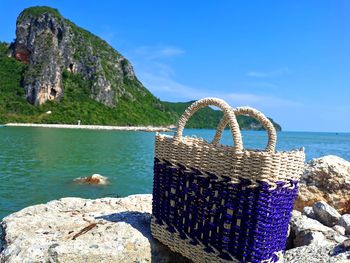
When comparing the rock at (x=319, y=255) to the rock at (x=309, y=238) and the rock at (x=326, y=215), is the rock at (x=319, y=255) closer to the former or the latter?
the rock at (x=309, y=238)

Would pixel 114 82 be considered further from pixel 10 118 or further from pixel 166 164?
pixel 166 164

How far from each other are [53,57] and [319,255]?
165008mm

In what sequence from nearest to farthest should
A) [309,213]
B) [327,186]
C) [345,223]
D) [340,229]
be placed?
[340,229] → [345,223] → [309,213] → [327,186]

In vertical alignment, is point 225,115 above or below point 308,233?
above

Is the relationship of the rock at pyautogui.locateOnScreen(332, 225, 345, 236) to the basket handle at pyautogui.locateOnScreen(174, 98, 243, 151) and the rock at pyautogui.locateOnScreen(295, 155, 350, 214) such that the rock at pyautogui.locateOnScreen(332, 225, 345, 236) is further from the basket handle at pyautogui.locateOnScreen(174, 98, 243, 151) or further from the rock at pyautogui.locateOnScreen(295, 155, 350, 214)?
the basket handle at pyautogui.locateOnScreen(174, 98, 243, 151)

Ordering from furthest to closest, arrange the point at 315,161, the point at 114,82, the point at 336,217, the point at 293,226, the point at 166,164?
1. the point at 114,82
2. the point at 315,161
3. the point at 336,217
4. the point at 293,226
5. the point at 166,164

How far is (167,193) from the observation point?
5008 millimetres

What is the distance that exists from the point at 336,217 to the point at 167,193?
3.38 m

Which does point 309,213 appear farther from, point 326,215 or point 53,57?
point 53,57

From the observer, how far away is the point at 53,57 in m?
159

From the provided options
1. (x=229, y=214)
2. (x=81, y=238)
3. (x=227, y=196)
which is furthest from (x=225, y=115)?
(x=81, y=238)

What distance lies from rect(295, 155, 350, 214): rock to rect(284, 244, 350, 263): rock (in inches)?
155

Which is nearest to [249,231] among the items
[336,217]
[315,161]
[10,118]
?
[336,217]

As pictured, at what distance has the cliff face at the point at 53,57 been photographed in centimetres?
15262
